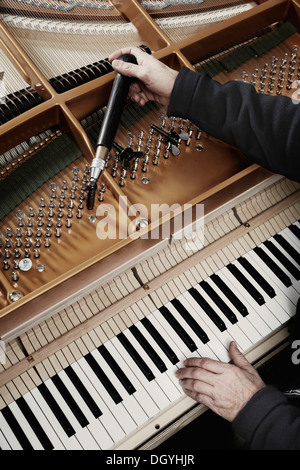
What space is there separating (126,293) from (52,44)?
146cm

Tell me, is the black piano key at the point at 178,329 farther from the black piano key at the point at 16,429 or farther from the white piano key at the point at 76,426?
the black piano key at the point at 16,429

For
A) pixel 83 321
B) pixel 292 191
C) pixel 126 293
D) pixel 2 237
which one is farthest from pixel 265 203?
pixel 2 237

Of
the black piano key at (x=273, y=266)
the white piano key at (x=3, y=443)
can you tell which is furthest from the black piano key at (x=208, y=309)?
the white piano key at (x=3, y=443)

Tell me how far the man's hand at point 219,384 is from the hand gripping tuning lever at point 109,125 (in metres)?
0.92

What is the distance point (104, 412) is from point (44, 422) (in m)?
0.27

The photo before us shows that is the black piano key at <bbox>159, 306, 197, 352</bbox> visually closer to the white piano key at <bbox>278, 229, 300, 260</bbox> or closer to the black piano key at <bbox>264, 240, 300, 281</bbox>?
the black piano key at <bbox>264, 240, 300, 281</bbox>

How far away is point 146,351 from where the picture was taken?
2297 millimetres

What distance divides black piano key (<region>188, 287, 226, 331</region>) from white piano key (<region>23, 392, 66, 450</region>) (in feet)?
3.03

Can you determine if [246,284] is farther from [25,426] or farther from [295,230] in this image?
[25,426]

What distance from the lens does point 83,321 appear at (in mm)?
2293

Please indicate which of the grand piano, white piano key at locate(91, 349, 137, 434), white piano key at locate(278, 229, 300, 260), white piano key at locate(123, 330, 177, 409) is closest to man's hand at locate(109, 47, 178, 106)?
the grand piano

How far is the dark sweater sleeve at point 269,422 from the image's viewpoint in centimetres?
198

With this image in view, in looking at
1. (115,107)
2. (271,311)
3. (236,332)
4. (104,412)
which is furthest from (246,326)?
(115,107)

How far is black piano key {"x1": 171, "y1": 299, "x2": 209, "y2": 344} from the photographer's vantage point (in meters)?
2.37
